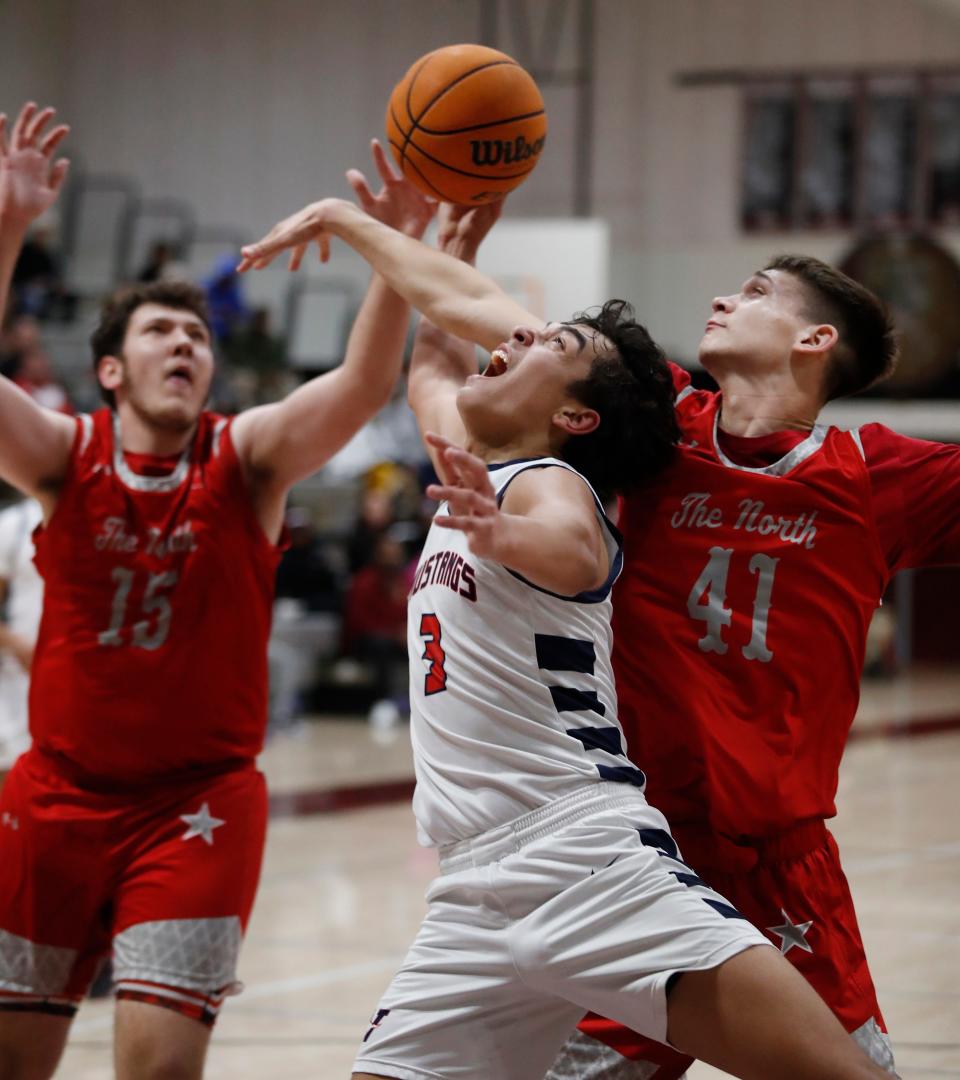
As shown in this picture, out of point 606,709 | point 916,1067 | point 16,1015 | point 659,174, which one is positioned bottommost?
point 916,1067

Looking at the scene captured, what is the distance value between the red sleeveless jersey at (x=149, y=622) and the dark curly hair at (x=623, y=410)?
3.87 ft

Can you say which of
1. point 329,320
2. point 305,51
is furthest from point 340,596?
point 305,51

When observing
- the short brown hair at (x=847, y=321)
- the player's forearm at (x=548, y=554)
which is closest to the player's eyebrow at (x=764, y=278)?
the short brown hair at (x=847, y=321)

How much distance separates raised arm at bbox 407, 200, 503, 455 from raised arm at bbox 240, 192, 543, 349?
0.18m

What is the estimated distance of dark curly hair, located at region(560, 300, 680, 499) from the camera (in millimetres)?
3236

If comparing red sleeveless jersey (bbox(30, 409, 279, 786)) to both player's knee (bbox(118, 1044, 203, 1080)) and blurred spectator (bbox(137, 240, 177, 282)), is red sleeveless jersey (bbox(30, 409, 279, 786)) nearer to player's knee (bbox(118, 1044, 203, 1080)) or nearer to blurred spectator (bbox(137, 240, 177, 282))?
player's knee (bbox(118, 1044, 203, 1080))

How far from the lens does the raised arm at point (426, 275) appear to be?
3.54m

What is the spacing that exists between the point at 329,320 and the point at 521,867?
17.8 meters

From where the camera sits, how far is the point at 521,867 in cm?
293

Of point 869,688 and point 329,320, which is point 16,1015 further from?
point 329,320

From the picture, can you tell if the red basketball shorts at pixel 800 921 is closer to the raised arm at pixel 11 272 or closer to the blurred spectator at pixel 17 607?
the raised arm at pixel 11 272

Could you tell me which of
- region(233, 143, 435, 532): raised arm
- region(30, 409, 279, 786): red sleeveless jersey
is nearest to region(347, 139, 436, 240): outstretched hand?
region(233, 143, 435, 532): raised arm

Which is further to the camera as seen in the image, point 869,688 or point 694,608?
point 869,688

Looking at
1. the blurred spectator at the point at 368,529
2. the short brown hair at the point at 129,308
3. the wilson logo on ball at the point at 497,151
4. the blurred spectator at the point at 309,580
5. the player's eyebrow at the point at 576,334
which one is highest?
the wilson logo on ball at the point at 497,151
